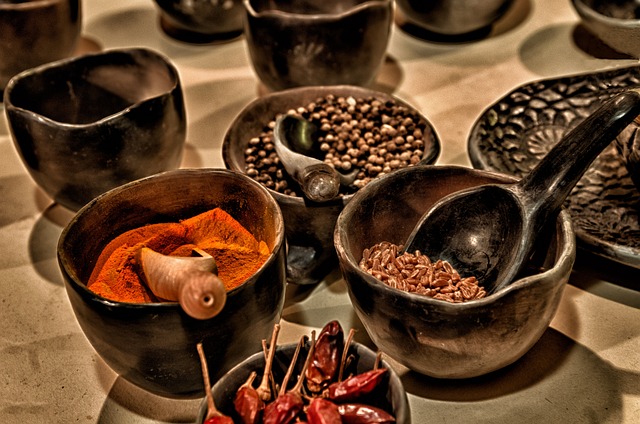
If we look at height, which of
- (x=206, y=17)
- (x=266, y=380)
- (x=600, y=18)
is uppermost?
(x=600, y=18)

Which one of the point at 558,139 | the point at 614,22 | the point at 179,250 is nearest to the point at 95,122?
the point at 179,250

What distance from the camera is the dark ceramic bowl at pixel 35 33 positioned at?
5.34ft

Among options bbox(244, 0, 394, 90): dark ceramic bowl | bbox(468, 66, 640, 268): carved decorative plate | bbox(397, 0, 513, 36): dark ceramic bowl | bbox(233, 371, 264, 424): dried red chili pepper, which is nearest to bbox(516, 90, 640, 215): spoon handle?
bbox(468, 66, 640, 268): carved decorative plate

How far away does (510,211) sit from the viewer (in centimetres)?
112

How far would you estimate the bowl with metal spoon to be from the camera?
3.17ft

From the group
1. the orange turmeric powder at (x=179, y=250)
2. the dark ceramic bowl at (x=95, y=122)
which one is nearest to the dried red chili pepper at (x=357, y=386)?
the orange turmeric powder at (x=179, y=250)

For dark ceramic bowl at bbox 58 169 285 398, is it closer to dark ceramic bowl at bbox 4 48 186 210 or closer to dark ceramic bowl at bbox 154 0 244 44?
dark ceramic bowl at bbox 4 48 186 210

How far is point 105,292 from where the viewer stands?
1.04 m

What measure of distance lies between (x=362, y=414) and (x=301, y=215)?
1.31 feet

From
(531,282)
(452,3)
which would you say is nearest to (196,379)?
(531,282)

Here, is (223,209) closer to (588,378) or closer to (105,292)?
(105,292)

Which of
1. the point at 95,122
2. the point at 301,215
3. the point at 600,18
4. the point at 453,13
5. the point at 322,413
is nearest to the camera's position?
the point at 322,413

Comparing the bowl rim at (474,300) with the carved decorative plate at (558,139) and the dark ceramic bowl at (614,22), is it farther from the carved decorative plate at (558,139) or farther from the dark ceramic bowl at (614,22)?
the dark ceramic bowl at (614,22)

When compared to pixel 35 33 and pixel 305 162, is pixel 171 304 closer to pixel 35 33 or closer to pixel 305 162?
pixel 305 162
